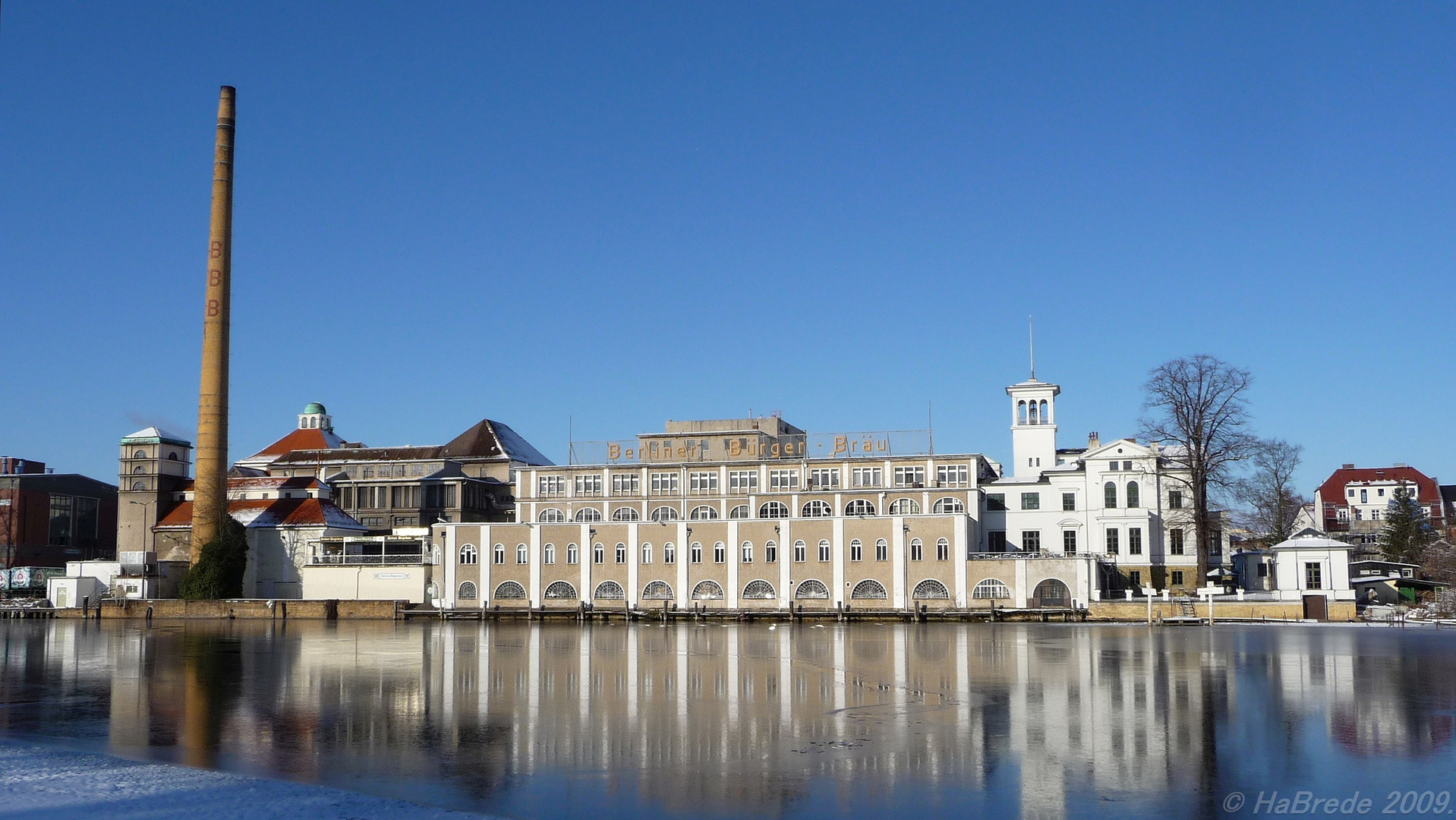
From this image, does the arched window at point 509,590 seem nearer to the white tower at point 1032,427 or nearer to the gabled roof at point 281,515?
the gabled roof at point 281,515

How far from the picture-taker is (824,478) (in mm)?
79938

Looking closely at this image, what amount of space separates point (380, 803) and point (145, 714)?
13.5 m

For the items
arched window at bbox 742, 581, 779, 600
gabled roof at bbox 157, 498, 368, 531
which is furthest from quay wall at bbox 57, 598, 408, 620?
arched window at bbox 742, 581, 779, 600

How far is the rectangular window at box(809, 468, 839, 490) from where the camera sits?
7973 centimetres

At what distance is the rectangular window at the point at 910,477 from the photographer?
78.9m

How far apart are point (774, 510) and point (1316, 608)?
108ft

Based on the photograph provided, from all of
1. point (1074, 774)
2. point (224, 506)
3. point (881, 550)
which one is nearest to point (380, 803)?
point (1074, 774)

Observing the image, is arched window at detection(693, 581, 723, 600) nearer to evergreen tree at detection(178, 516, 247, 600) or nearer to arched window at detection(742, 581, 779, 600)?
arched window at detection(742, 581, 779, 600)

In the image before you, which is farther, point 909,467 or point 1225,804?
point 909,467

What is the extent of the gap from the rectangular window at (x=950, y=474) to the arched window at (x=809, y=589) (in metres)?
12.6

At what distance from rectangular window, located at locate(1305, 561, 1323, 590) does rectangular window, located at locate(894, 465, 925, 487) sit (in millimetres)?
23418

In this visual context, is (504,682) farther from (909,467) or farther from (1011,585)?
(909,467)

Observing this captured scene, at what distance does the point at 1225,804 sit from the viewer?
16.4 metres

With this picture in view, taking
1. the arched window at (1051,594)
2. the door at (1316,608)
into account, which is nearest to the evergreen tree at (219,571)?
the arched window at (1051,594)
